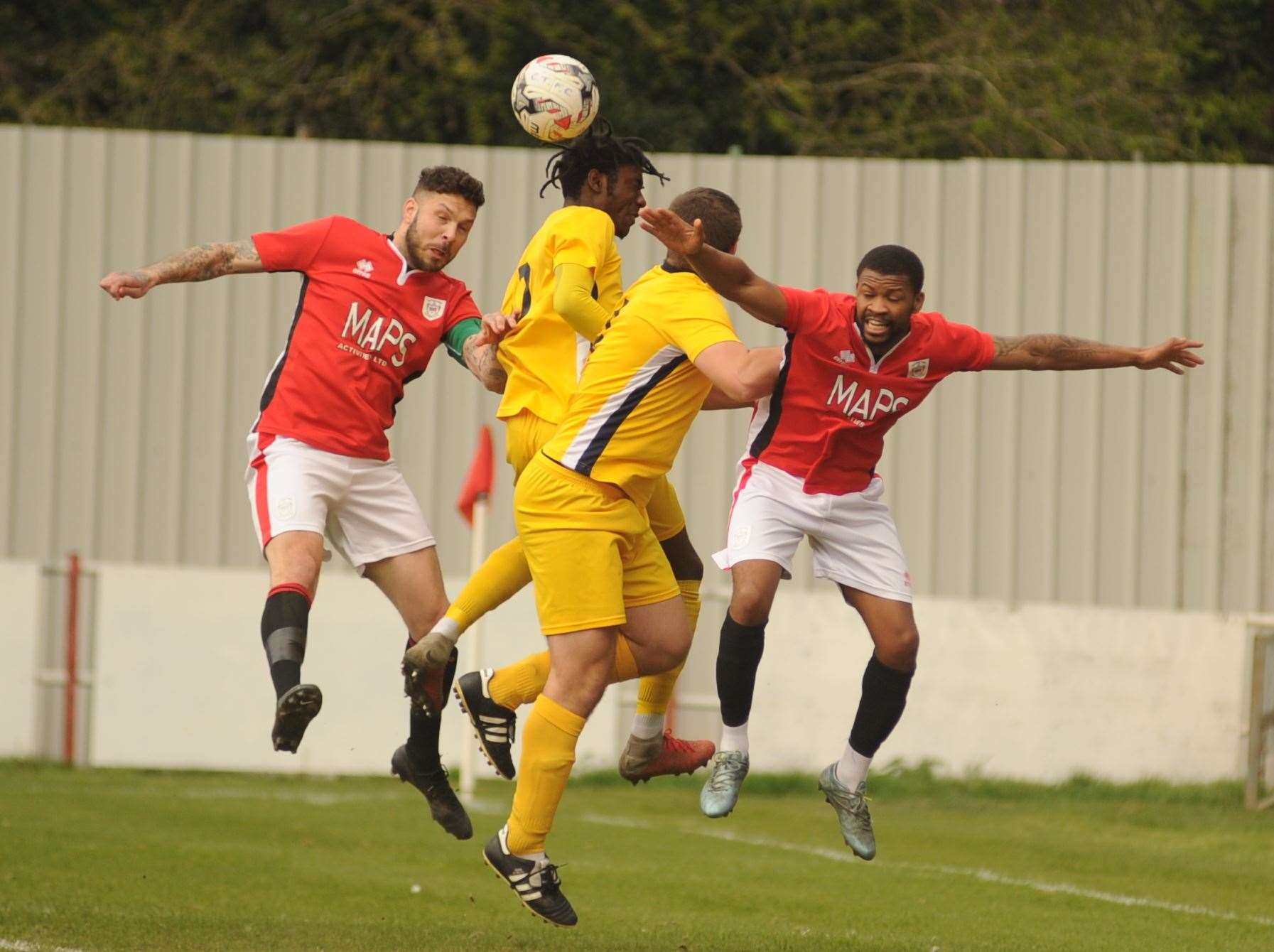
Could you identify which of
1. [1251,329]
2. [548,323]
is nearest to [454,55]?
[1251,329]

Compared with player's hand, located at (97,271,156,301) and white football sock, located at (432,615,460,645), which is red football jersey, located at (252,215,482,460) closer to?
player's hand, located at (97,271,156,301)

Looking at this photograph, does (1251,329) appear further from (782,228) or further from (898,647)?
(898,647)

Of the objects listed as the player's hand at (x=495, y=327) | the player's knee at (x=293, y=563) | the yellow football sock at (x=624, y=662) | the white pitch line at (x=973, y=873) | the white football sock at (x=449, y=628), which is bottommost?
the white pitch line at (x=973, y=873)

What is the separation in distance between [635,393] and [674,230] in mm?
731

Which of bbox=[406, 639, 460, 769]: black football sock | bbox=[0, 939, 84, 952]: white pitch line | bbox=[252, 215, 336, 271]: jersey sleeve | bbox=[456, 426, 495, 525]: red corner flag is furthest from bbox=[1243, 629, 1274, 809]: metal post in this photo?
bbox=[0, 939, 84, 952]: white pitch line

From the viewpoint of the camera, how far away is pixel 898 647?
24.0ft

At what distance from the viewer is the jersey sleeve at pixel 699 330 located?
21.1ft

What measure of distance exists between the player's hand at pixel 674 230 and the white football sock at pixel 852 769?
7.79 ft

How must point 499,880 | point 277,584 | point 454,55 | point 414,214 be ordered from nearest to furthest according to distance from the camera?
point 277,584, point 414,214, point 499,880, point 454,55

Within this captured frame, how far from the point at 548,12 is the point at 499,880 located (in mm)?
12037

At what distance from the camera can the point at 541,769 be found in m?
6.75

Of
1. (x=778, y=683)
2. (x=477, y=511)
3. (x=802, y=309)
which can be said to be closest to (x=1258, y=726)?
(x=778, y=683)

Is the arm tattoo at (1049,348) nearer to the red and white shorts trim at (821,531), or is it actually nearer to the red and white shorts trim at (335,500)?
the red and white shorts trim at (821,531)

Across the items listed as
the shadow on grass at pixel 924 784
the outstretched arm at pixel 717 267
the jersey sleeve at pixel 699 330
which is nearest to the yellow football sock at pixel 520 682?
the jersey sleeve at pixel 699 330
